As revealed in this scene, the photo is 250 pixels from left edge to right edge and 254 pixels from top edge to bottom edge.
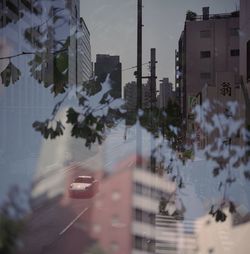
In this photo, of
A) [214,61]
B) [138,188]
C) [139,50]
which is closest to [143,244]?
[138,188]

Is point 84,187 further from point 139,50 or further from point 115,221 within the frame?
point 139,50

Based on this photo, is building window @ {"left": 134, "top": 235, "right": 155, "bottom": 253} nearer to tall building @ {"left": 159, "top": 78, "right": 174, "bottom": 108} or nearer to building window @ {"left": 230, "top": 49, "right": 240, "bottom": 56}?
tall building @ {"left": 159, "top": 78, "right": 174, "bottom": 108}

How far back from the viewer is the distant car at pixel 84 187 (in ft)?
10.1

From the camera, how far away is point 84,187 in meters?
3.28

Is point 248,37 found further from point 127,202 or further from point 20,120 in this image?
point 20,120

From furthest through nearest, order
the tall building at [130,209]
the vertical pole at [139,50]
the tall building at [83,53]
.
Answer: the tall building at [130,209], the vertical pole at [139,50], the tall building at [83,53]

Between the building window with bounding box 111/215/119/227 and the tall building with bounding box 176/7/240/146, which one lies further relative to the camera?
the building window with bounding box 111/215/119/227

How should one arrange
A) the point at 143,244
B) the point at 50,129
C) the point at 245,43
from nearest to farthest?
the point at 50,129 → the point at 143,244 → the point at 245,43

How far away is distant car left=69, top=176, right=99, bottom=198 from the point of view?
3.07 metres

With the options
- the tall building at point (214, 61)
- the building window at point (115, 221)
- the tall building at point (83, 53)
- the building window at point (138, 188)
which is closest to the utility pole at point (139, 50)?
the tall building at point (83, 53)

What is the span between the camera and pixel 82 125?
47.9 inches

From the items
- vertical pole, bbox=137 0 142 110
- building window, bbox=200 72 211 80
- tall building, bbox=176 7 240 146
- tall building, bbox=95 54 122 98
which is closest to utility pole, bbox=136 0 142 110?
vertical pole, bbox=137 0 142 110

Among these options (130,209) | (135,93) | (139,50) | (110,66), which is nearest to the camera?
(110,66)

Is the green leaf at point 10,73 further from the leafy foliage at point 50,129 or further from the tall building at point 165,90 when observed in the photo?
the tall building at point 165,90
